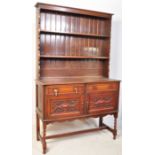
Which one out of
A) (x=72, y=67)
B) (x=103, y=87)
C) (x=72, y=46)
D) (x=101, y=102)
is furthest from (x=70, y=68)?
(x=101, y=102)

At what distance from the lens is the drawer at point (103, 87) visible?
2.43m

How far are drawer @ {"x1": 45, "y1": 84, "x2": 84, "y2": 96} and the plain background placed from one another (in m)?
1.59

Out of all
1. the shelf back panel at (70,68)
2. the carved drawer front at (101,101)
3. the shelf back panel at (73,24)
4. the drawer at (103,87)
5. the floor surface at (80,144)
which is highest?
the shelf back panel at (73,24)

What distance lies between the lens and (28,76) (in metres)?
0.58

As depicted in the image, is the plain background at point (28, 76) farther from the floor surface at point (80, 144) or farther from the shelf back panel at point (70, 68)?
the shelf back panel at point (70, 68)

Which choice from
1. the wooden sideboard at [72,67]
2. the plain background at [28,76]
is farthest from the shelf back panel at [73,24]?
the plain background at [28,76]

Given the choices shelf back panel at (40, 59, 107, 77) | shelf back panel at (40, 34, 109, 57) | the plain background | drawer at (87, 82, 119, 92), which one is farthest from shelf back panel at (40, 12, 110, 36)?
the plain background

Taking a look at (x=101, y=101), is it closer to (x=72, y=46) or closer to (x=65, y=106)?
(x=65, y=106)

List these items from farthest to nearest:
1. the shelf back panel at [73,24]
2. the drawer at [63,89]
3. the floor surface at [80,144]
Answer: the shelf back panel at [73,24] < the floor surface at [80,144] < the drawer at [63,89]

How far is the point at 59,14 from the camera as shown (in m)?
2.65
